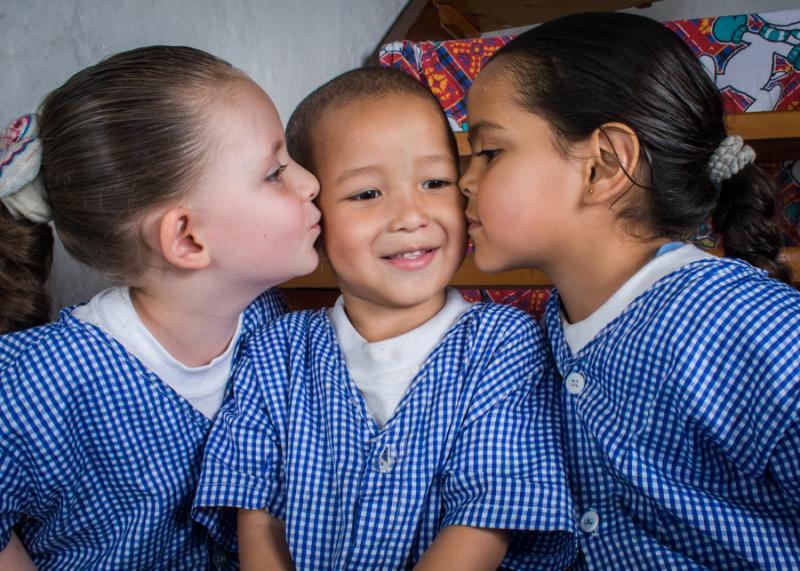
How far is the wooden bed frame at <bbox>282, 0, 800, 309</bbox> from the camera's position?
1.43 m

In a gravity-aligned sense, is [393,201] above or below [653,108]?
below

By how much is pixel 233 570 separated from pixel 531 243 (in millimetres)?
652

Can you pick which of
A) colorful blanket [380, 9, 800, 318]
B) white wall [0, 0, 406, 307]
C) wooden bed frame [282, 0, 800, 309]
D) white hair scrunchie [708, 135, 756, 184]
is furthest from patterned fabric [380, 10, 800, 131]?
white hair scrunchie [708, 135, 756, 184]

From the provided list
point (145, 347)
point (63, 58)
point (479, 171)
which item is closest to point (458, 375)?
point (479, 171)

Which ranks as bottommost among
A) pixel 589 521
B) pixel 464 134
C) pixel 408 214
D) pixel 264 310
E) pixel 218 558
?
pixel 218 558

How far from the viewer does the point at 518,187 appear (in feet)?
3.16

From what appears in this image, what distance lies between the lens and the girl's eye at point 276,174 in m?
0.99

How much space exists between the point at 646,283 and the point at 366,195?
40 centimetres

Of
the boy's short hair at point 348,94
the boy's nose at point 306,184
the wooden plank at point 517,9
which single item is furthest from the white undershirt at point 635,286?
the wooden plank at point 517,9

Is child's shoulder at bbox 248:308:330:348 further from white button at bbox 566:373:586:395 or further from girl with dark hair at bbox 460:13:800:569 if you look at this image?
white button at bbox 566:373:586:395

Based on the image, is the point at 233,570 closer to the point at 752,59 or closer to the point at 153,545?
the point at 153,545

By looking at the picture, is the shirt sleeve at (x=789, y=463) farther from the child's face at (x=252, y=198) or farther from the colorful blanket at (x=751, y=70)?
the colorful blanket at (x=751, y=70)

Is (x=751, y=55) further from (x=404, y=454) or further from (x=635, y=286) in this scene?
(x=404, y=454)

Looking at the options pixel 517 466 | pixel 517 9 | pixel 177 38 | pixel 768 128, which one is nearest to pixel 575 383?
pixel 517 466
